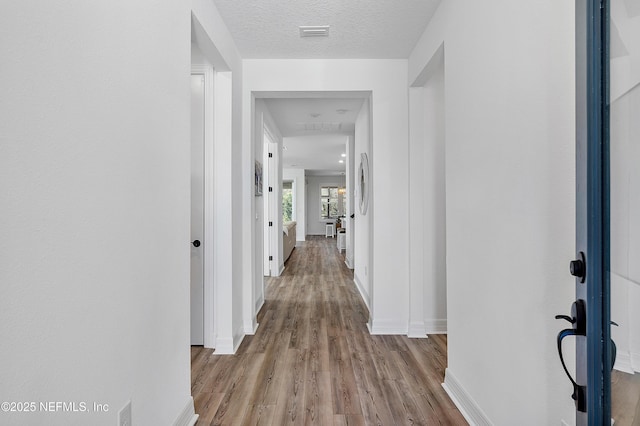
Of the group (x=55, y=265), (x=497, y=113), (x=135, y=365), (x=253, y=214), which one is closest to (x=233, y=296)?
(x=253, y=214)

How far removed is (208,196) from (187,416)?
156 centimetres

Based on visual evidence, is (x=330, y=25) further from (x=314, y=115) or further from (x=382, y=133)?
(x=314, y=115)

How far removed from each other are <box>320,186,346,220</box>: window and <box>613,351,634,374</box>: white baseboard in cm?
1309

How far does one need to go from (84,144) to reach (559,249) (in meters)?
1.55

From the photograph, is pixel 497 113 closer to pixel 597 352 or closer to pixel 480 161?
pixel 480 161

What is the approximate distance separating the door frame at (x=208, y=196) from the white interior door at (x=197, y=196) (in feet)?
0.12

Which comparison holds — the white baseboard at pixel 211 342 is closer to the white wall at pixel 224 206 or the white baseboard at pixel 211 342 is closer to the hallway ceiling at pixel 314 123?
the white wall at pixel 224 206

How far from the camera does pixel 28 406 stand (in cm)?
79

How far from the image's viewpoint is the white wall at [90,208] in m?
0.77

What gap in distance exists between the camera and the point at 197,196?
9.00 feet

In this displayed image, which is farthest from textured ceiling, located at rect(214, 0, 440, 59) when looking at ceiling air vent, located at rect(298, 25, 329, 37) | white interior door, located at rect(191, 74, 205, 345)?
white interior door, located at rect(191, 74, 205, 345)

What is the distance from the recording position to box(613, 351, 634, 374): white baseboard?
30.2 inches

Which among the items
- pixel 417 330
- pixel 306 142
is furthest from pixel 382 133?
pixel 306 142

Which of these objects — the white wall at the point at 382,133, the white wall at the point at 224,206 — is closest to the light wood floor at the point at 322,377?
the white wall at the point at 224,206
